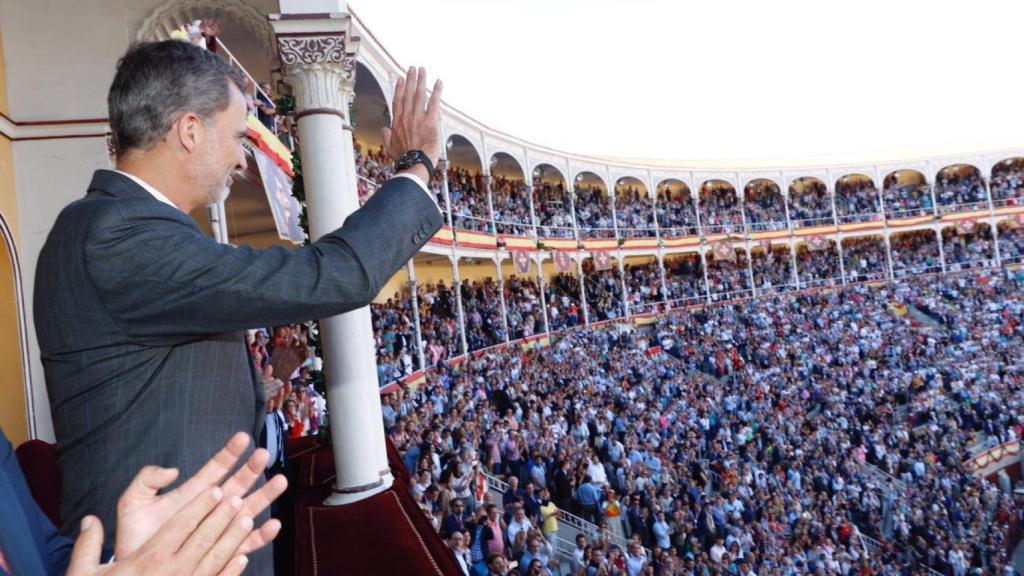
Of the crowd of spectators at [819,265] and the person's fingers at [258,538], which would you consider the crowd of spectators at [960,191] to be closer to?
the crowd of spectators at [819,265]

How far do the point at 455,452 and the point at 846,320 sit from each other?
24160 millimetres

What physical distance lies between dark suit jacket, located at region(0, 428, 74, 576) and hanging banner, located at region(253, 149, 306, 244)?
17.5 ft

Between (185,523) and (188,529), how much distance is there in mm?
11

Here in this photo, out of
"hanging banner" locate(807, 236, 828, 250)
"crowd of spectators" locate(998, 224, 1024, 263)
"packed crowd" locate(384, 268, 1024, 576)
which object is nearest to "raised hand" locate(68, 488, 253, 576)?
"packed crowd" locate(384, 268, 1024, 576)

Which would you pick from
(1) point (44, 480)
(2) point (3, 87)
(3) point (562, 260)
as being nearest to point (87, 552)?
(1) point (44, 480)

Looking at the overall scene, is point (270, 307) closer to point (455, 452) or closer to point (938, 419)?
point (455, 452)

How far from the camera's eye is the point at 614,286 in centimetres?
3288

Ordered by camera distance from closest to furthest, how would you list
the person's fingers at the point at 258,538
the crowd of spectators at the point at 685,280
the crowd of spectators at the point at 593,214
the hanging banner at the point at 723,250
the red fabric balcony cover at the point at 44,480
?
the person's fingers at the point at 258,538
the red fabric balcony cover at the point at 44,480
the crowd of spectators at the point at 593,214
the crowd of spectators at the point at 685,280
the hanging banner at the point at 723,250

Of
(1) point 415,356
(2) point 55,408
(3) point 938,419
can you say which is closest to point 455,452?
(1) point 415,356

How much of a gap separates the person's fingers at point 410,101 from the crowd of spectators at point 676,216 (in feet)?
114

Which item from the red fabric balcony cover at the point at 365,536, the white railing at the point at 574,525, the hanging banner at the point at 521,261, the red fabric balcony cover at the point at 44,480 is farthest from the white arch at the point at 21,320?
the hanging banner at the point at 521,261

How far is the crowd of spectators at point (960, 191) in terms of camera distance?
131 feet

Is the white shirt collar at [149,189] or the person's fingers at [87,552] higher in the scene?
the white shirt collar at [149,189]

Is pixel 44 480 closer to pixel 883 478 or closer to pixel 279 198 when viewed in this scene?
pixel 279 198
